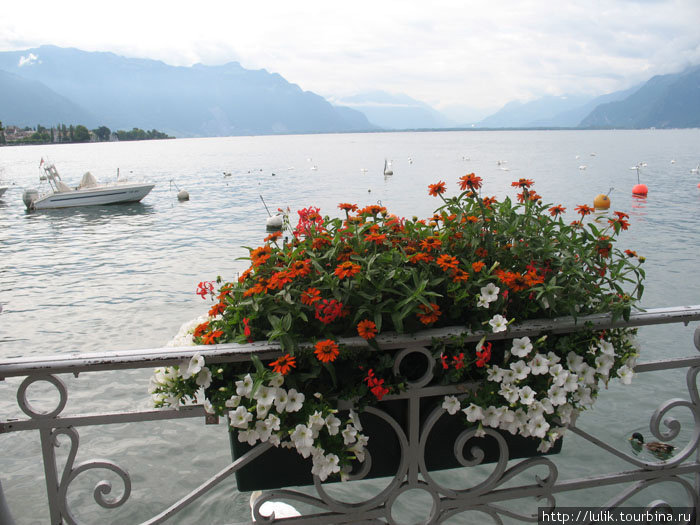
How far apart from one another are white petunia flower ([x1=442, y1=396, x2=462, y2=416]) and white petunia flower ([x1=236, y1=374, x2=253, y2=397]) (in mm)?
703

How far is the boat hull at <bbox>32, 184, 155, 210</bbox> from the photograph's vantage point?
2838cm

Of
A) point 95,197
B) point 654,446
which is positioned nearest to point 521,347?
point 654,446

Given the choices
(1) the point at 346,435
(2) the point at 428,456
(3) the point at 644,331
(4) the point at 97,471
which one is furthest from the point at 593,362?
(3) the point at 644,331

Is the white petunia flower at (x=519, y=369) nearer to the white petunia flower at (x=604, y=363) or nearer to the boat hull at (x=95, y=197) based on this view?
the white petunia flower at (x=604, y=363)

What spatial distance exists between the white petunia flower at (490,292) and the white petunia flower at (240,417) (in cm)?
92

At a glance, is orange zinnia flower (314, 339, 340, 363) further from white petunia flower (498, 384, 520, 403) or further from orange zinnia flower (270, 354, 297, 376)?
white petunia flower (498, 384, 520, 403)

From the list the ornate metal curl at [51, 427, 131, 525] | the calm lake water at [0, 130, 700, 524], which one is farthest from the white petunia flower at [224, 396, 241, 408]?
the calm lake water at [0, 130, 700, 524]

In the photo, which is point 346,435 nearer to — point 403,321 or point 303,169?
point 403,321

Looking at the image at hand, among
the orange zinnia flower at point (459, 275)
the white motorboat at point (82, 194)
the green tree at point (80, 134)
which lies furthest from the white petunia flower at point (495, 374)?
the green tree at point (80, 134)

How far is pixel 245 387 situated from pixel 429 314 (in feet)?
2.26

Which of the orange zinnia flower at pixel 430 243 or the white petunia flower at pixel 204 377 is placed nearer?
the white petunia flower at pixel 204 377

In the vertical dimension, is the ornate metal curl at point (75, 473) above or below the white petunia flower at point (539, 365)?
below

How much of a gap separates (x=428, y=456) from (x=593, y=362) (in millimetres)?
739

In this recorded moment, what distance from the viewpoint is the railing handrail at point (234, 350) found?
1681 millimetres
